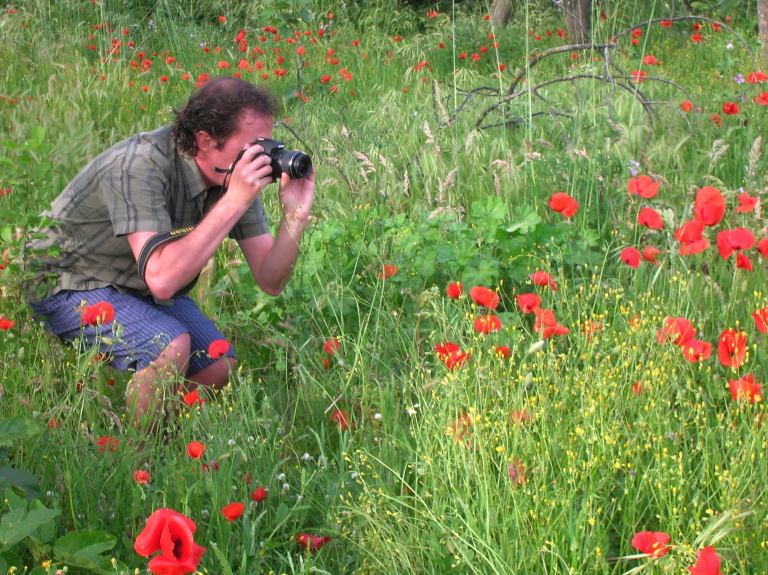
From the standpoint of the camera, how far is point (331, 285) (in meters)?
2.92

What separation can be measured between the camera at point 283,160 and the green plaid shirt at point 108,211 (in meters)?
0.27

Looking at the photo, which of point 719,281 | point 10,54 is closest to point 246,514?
point 719,281

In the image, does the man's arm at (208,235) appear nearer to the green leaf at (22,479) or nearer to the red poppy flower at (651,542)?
the green leaf at (22,479)

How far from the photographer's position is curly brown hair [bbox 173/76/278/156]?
2.71 m

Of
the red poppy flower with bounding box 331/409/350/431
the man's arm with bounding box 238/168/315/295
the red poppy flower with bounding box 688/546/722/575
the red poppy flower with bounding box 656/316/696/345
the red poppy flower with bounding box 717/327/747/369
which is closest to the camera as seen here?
the red poppy flower with bounding box 688/546/722/575

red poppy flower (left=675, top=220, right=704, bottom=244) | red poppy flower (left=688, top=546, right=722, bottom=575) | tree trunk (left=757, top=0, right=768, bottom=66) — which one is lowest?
tree trunk (left=757, top=0, right=768, bottom=66)

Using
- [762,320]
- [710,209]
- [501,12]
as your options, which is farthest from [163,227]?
[501,12]

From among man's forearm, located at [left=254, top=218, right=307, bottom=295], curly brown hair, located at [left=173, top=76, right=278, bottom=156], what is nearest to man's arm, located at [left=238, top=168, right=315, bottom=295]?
man's forearm, located at [left=254, top=218, right=307, bottom=295]

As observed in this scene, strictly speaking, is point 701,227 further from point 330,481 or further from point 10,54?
point 10,54

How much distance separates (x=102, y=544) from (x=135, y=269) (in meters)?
1.32

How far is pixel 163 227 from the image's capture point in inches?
105

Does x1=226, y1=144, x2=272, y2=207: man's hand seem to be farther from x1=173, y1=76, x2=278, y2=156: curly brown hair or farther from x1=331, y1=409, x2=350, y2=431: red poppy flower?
x1=331, y1=409, x2=350, y2=431: red poppy flower

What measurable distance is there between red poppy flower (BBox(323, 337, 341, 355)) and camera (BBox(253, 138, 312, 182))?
447 millimetres

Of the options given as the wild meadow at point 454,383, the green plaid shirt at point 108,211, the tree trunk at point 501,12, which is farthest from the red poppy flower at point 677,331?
the tree trunk at point 501,12
